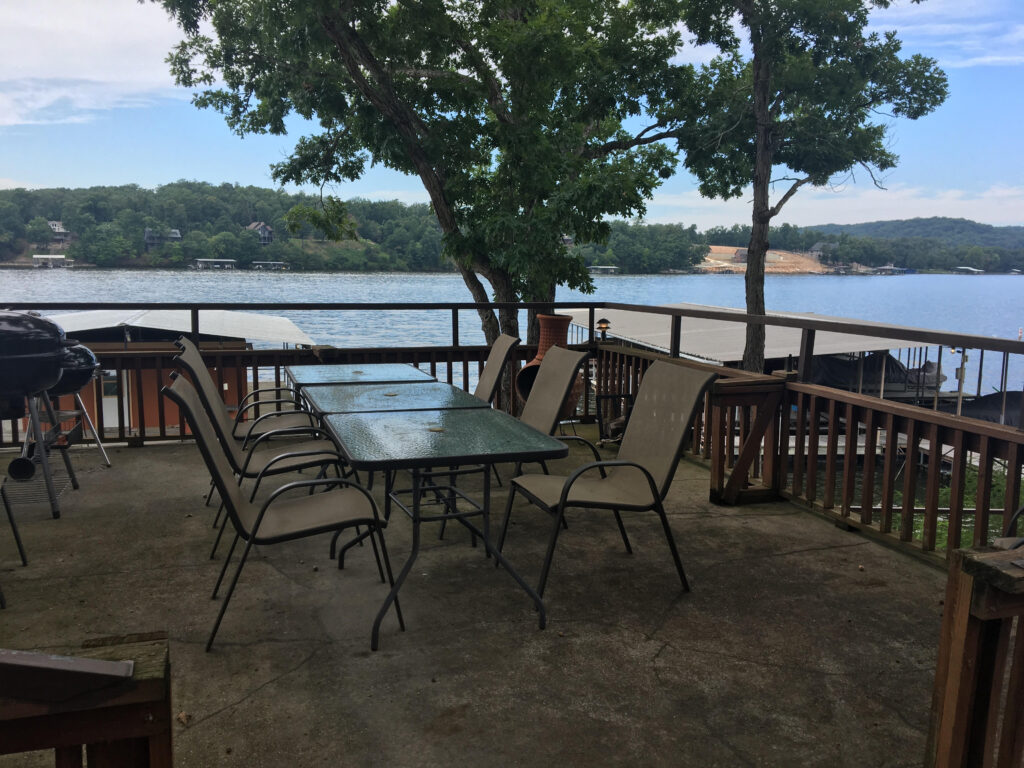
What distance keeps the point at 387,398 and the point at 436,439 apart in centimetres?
108

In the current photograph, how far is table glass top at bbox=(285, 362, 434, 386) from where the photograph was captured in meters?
4.54

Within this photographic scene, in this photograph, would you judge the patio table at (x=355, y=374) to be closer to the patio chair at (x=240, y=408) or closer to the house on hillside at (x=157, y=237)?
the patio chair at (x=240, y=408)

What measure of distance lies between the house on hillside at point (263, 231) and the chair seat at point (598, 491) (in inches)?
568

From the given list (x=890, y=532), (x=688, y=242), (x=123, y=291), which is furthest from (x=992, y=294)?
(x=890, y=532)

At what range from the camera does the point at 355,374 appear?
15.9ft

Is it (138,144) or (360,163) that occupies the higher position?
(138,144)

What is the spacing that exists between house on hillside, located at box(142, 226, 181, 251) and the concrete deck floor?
46.2 feet

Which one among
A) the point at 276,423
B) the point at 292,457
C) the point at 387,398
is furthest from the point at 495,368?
the point at 292,457

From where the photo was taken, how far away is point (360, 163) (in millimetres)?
15016

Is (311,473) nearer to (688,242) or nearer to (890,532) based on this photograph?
(890,532)

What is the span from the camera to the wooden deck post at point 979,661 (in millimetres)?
1221

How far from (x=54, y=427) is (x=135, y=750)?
13.2 feet

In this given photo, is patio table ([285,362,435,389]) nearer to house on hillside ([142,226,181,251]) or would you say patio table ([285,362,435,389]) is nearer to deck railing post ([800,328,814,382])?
deck railing post ([800,328,814,382])

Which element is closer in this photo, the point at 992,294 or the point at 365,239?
the point at 365,239
